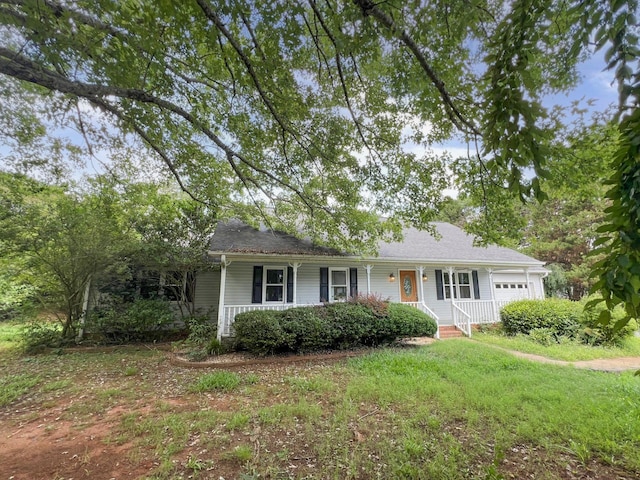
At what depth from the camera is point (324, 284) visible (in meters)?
11.2

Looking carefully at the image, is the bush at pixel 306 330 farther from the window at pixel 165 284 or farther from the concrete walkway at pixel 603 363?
the concrete walkway at pixel 603 363

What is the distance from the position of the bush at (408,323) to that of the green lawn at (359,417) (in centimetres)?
192

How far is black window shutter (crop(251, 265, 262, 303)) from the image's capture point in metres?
10.4

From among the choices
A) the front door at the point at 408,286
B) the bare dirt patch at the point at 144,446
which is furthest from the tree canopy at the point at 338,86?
the front door at the point at 408,286

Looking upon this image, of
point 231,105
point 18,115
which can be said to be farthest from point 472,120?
point 18,115

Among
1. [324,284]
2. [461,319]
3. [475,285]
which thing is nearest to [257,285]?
[324,284]

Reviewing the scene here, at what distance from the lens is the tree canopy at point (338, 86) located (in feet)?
5.89

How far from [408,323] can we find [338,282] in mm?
3510

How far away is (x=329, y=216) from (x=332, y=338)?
3.56 m

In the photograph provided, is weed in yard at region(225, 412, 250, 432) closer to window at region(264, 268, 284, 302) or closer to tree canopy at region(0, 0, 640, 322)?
tree canopy at region(0, 0, 640, 322)

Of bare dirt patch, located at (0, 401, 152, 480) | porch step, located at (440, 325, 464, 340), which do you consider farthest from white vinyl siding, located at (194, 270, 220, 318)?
porch step, located at (440, 325, 464, 340)

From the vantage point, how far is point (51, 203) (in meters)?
8.39

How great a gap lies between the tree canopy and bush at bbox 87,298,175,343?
4.29 meters

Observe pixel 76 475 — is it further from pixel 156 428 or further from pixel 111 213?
pixel 111 213
